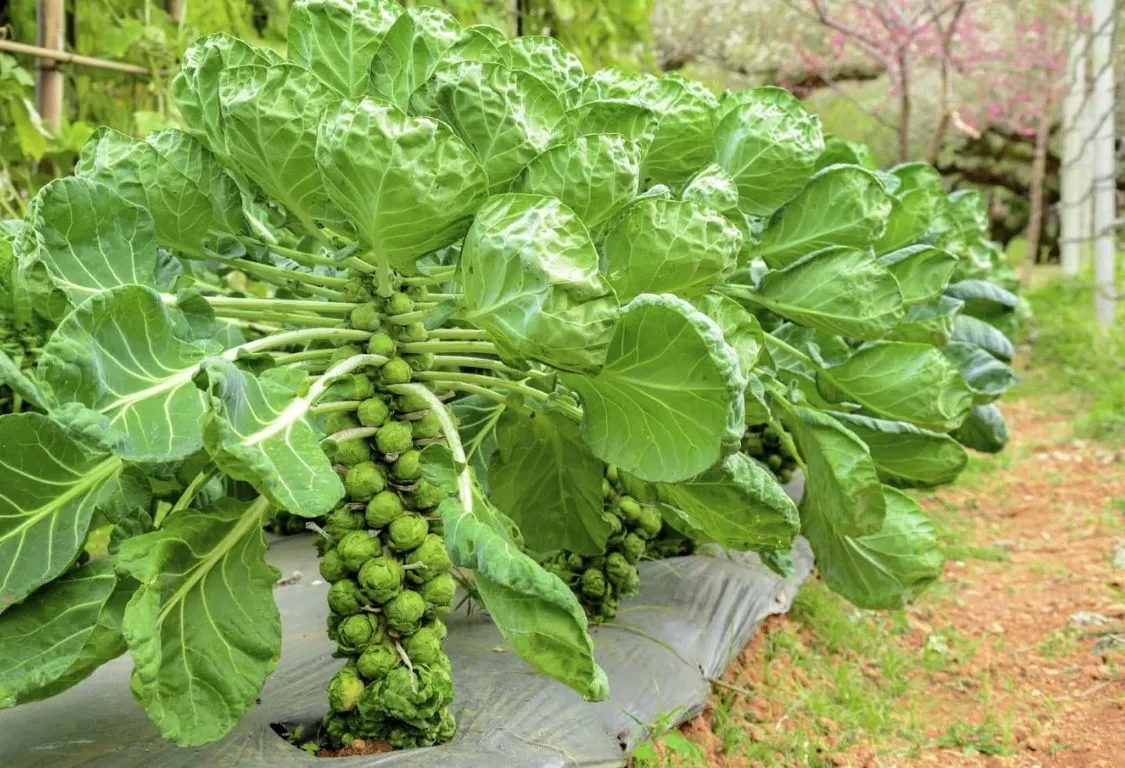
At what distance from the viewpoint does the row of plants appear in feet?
4.49

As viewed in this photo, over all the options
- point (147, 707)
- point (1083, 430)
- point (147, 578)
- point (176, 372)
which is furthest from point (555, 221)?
point (1083, 430)

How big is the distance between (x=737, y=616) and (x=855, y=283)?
0.92 metres

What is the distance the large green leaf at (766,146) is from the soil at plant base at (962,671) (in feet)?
3.56

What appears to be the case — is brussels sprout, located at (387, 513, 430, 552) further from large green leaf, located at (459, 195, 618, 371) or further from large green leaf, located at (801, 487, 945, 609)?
large green leaf, located at (801, 487, 945, 609)

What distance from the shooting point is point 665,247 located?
61.8 inches

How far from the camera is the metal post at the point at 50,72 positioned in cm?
370

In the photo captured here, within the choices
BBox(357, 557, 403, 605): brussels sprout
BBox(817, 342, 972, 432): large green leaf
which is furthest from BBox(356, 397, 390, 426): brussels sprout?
BBox(817, 342, 972, 432): large green leaf

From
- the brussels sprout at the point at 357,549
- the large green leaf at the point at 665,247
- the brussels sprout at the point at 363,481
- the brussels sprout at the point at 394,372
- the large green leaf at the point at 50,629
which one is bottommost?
the large green leaf at the point at 50,629

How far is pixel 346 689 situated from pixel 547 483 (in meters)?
0.61

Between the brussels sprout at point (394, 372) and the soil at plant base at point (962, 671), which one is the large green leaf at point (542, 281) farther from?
the soil at plant base at point (962, 671)

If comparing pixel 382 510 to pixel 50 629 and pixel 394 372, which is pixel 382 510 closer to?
pixel 394 372

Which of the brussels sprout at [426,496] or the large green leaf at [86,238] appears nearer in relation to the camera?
the large green leaf at [86,238]

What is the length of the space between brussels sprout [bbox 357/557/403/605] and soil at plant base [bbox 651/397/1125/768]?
68cm

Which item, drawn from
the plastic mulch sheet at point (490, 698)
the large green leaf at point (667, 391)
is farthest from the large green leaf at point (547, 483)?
the large green leaf at point (667, 391)
